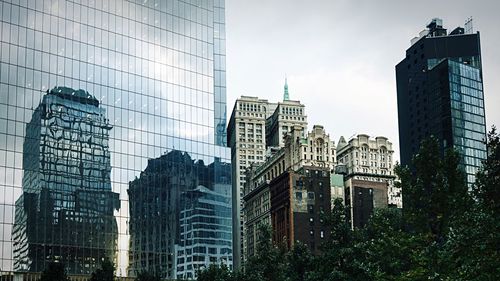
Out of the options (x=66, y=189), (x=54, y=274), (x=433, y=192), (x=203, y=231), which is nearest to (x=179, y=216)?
(x=203, y=231)

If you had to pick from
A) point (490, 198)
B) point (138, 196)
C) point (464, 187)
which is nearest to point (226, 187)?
point (138, 196)

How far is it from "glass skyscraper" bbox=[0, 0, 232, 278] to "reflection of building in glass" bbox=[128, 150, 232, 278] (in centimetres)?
20

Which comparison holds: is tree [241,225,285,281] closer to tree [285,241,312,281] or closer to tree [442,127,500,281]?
tree [285,241,312,281]

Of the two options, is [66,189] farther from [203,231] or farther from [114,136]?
[203,231]

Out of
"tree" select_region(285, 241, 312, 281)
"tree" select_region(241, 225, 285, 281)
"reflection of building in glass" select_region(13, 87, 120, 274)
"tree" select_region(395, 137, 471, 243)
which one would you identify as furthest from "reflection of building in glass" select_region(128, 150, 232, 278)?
"tree" select_region(395, 137, 471, 243)

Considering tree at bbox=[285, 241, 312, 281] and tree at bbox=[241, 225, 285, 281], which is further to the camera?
tree at bbox=[241, 225, 285, 281]

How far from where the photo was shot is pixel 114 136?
13625 cm

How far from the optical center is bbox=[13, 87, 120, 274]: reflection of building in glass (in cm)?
12375

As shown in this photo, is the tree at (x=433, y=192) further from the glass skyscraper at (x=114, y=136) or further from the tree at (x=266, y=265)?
the glass skyscraper at (x=114, y=136)

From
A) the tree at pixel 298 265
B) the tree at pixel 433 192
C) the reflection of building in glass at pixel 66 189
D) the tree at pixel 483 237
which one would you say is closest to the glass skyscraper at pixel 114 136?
the reflection of building in glass at pixel 66 189

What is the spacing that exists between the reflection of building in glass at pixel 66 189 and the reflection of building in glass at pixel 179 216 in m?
5.34

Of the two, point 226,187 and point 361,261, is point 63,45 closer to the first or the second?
point 226,187

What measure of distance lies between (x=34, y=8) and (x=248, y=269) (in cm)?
5869

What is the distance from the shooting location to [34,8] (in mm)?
129000
